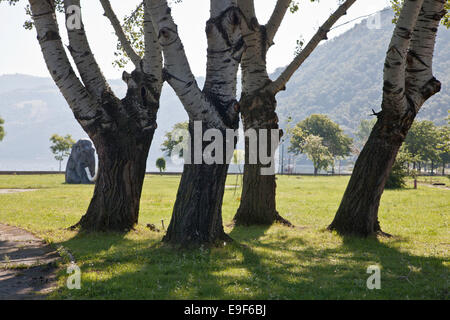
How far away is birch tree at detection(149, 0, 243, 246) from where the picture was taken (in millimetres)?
7582

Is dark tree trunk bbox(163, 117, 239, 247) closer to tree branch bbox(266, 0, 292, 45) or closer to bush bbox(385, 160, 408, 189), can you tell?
tree branch bbox(266, 0, 292, 45)

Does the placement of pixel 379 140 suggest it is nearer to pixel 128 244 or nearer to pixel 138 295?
pixel 128 244

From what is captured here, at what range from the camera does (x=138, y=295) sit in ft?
16.6

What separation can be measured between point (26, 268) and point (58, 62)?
4.97 meters

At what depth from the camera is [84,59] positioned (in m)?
9.89

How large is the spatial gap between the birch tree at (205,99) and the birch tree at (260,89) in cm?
375

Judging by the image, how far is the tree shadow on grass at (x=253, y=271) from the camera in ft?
17.0

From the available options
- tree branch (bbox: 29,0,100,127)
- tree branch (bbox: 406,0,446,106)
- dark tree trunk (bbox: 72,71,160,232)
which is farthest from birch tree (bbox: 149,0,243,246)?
tree branch (bbox: 406,0,446,106)

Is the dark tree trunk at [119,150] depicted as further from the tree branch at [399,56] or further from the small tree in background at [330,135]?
the small tree in background at [330,135]

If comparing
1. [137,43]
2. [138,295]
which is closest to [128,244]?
[138,295]

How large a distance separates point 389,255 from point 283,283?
3.42 m

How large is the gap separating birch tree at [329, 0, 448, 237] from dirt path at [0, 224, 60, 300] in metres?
6.84
